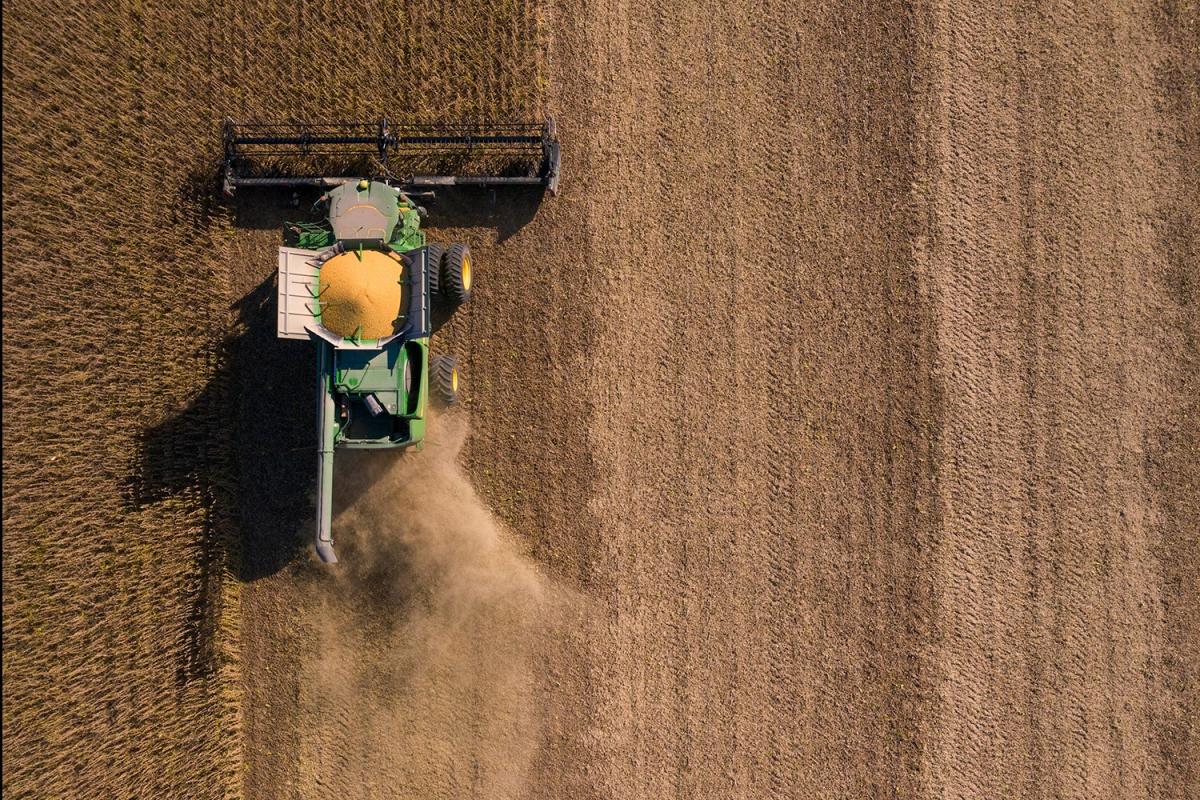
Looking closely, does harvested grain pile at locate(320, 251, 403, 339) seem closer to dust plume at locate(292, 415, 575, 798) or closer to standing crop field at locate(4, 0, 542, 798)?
standing crop field at locate(4, 0, 542, 798)

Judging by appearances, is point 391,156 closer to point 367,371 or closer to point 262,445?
point 367,371

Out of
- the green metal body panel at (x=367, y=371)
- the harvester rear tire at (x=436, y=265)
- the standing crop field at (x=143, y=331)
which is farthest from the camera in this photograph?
the harvester rear tire at (x=436, y=265)

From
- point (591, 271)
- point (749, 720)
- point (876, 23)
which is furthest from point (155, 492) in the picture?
point (876, 23)

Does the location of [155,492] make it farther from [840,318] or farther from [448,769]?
[840,318]

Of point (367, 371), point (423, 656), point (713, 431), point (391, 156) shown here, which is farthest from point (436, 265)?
point (423, 656)

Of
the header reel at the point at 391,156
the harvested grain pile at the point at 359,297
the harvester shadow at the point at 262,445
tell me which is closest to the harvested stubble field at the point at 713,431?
the harvester shadow at the point at 262,445

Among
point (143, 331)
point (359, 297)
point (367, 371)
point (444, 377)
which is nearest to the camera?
point (359, 297)

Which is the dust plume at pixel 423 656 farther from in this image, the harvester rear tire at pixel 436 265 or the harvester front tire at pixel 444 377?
the harvester rear tire at pixel 436 265
